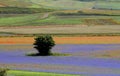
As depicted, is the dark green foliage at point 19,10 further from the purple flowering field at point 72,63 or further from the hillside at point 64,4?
the purple flowering field at point 72,63

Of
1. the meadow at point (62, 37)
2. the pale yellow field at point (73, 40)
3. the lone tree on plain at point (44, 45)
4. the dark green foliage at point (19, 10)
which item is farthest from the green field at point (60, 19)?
the lone tree on plain at point (44, 45)

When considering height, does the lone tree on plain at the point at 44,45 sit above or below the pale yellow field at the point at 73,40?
below

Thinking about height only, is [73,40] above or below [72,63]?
above

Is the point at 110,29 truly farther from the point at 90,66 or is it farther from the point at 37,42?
the point at 90,66

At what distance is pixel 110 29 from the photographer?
257 ft

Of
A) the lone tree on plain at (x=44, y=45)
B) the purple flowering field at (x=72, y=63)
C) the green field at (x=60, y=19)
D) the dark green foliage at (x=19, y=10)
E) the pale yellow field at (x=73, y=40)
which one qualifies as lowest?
the purple flowering field at (x=72, y=63)

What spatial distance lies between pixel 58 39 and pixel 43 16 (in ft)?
105

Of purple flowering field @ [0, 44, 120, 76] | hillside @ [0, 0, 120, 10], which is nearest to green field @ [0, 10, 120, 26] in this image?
hillside @ [0, 0, 120, 10]

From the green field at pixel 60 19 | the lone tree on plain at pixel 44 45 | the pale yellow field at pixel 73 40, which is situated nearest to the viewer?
the lone tree on plain at pixel 44 45

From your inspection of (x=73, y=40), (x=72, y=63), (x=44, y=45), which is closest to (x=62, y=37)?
(x=73, y=40)

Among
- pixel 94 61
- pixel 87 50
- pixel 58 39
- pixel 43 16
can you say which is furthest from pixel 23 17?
pixel 94 61

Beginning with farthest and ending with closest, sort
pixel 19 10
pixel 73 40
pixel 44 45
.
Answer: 1. pixel 19 10
2. pixel 73 40
3. pixel 44 45

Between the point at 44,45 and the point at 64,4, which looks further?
the point at 64,4

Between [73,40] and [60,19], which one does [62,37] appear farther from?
[60,19]
